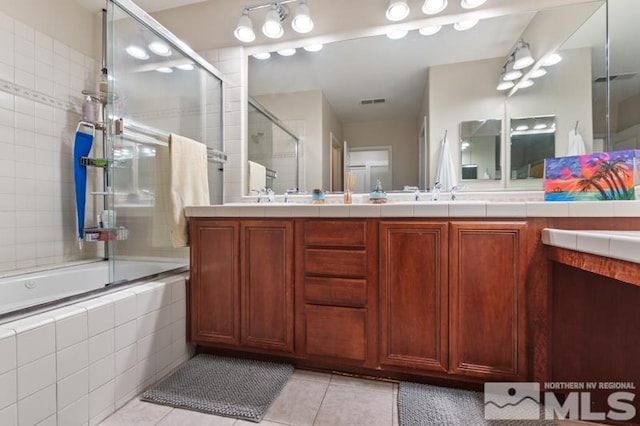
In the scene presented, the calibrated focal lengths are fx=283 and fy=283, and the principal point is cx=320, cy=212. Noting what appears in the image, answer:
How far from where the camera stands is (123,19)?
154 cm

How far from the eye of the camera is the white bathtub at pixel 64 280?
60.9 inches

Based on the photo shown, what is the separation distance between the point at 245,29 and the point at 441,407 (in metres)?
2.45

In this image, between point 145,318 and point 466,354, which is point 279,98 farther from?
point 466,354

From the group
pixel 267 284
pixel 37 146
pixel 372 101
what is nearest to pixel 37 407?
pixel 267 284

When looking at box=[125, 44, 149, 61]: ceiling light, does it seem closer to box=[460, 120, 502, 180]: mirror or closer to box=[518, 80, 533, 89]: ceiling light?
box=[460, 120, 502, 180]: mirror

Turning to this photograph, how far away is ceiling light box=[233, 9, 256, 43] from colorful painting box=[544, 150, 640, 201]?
1988 millimetres

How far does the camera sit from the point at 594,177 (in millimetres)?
1250

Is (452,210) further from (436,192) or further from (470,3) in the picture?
(470,3)

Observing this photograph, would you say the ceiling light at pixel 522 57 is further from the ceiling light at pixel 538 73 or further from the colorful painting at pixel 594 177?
the colorful painting at pixel 594 177

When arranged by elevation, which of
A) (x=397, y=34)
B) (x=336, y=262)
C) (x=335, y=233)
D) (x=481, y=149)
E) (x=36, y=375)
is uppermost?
(x=397, y=34)

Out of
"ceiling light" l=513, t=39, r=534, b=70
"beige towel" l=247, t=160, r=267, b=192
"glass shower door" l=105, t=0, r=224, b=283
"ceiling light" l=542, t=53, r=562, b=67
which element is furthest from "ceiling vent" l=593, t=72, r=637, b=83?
"glass shower door" l=105, t=0, r=224, b=283

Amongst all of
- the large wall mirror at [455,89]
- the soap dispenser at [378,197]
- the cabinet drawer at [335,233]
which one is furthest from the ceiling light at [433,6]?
the cabinet drawer at [335,233]

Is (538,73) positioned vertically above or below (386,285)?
above

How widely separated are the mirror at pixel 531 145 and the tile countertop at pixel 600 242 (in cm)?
66
